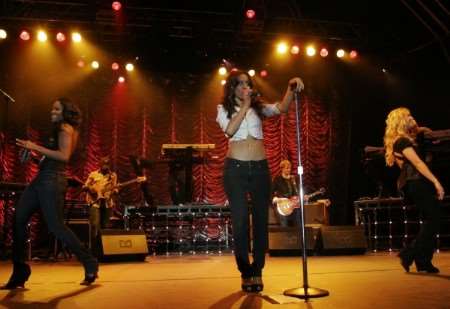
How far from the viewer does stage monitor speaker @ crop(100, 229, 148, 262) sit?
7882 millimetres

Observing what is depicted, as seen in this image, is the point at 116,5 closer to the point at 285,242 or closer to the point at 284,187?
the point at 284,187

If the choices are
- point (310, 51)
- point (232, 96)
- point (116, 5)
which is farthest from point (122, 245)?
point (310, 51)

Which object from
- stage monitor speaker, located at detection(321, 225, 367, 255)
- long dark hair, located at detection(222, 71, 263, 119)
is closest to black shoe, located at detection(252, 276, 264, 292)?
long dark hair, located at detection(222, 71, 263, 119)

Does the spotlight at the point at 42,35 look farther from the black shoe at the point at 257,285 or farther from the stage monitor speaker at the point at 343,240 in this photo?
the black shoe at the point at 257,285

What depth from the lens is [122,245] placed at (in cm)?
806

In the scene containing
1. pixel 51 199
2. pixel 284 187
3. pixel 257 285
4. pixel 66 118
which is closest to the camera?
pixel 257 285

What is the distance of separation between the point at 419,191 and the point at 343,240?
3.68 m

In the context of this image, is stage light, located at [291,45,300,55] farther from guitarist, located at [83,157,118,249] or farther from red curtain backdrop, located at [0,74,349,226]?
guitarist, located at [83,157,118,249]

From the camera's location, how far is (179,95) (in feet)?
48.1

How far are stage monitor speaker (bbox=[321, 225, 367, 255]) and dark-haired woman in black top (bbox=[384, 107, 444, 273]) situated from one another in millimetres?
3203

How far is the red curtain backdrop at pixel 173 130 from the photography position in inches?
538

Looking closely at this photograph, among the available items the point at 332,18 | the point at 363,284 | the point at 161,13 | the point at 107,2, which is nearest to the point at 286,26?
the point at 332,18

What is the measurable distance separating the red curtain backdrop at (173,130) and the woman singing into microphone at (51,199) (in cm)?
879

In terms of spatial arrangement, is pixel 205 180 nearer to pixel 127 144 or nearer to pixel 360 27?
pixel 127 144
